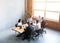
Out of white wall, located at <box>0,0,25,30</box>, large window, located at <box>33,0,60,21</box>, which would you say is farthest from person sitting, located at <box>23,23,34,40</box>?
large window, located at <box>33,0,60,21</box>

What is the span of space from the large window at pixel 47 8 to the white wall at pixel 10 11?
86 cm

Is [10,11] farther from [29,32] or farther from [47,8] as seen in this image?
[29,32]

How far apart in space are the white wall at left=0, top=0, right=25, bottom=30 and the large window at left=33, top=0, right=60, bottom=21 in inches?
34.0

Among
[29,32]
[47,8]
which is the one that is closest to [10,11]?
[47,8]

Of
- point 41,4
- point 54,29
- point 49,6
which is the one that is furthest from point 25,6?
point 54,29

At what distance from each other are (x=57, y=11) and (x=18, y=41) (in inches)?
108

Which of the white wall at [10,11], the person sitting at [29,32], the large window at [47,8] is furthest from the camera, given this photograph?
the large window at [47,8]

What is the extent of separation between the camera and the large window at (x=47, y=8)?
5230mm

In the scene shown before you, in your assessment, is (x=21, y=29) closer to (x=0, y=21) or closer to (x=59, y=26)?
(x=0, y=21)

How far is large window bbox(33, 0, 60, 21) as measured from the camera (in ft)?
17.2

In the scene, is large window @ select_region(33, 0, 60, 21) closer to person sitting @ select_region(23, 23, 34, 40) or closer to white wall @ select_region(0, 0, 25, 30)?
white wall @ select_region(0, 0, 25, 30)

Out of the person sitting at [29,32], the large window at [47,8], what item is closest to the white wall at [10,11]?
the large window at [47,8]

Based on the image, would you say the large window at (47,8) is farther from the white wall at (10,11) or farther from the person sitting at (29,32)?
the person sitting at (29,32)

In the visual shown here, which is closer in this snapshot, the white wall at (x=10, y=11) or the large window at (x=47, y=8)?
the white wall at (x=10, y=11)
